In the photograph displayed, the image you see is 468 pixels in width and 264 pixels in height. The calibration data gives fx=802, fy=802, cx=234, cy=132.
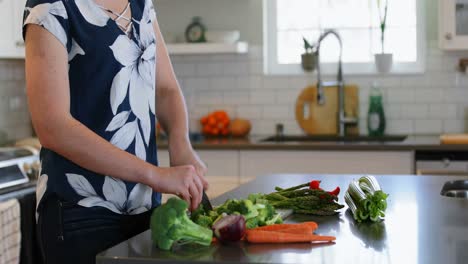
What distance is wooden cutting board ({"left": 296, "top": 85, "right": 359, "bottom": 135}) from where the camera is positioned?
16.4 feet

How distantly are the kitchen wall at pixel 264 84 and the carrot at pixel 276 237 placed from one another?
3.31 meters

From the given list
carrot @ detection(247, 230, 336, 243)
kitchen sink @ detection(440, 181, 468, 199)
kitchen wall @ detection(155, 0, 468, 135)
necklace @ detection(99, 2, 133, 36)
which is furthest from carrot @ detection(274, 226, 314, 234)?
kitchen wall @ detection(155, 0, 468, 135)

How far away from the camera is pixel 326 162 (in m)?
4.41

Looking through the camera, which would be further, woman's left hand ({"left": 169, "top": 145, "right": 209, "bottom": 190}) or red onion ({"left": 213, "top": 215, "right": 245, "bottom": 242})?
woman's left hand ({"left": 169, "top": 145, "right": 209, "bottom": 190})

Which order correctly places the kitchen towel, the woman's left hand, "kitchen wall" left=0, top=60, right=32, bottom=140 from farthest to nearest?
1. "kitchen wall" left=0, top=60, right=32, bottom=140
2. the kitchen towel
3. the woman's left hand

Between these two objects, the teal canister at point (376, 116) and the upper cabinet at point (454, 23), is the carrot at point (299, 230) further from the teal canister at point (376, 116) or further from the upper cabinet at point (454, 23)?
the teal canister at point (376, 116)

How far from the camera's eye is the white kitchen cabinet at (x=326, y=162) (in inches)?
170

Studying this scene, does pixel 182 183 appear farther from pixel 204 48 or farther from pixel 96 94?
pixel 204 48

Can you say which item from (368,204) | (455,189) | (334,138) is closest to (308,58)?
(334,138)

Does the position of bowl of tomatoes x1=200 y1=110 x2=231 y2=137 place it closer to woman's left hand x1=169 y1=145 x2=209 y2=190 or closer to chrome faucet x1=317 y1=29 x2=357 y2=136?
chrome faucet x1=317 y1=29 x2=357 y2=136

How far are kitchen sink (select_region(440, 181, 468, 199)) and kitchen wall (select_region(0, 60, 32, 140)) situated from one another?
2.97 meters

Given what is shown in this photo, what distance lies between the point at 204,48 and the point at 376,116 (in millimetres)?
1127

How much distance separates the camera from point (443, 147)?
13.9 feet

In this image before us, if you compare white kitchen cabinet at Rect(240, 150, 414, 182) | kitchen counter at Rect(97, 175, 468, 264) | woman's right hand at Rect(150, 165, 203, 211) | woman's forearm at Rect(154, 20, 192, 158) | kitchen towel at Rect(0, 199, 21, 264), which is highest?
woman's forearm at Rect(154, 20, 192, 158)
